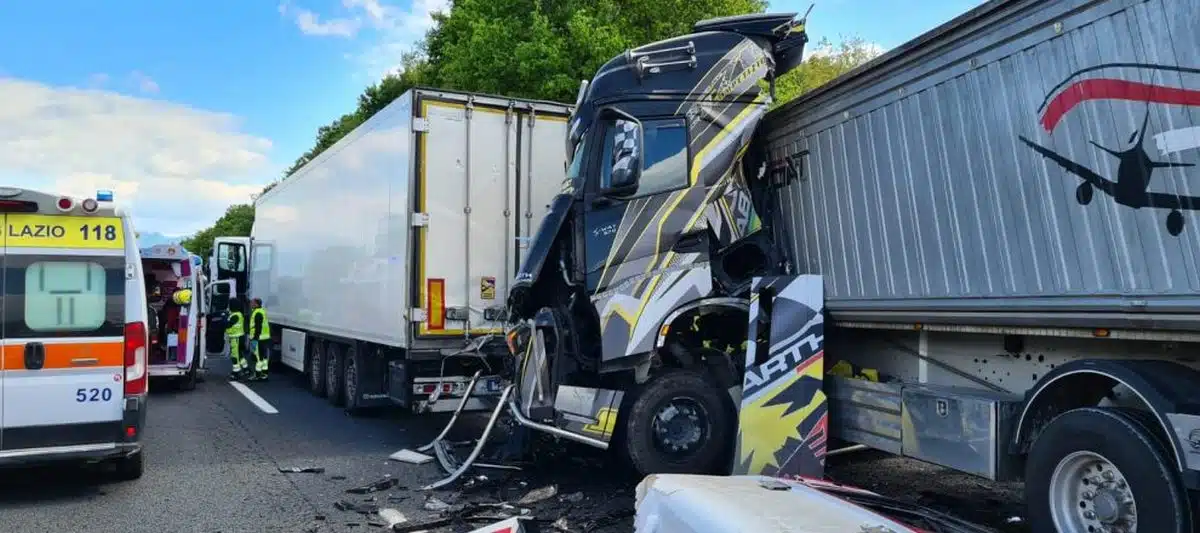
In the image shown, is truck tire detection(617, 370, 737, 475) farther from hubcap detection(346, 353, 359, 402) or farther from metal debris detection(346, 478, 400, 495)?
hubcap detection(346, 353, 359, 402)

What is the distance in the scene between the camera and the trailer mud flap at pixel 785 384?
5.81m

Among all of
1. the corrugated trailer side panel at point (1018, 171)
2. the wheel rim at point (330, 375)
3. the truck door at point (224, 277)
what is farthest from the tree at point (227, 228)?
the corrugated trailer side panel at point (1018, 171)

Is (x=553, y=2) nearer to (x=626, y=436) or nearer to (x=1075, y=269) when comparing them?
(x=626, y=436)

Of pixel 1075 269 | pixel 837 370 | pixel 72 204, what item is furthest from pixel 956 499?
pixel 72 204

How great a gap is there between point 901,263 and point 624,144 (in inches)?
85.5

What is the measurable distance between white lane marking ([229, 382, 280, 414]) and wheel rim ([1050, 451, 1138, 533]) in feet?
30.4

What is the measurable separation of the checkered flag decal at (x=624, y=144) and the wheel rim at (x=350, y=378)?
17.1ft

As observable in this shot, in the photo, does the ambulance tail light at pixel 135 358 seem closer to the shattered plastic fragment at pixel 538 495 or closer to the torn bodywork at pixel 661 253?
the torn bodywork at pixel 661 253

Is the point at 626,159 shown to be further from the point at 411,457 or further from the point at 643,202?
the point at 411,457

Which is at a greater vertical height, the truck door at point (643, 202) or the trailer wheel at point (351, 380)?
the truck door at point (643, 202)

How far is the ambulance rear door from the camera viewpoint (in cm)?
598

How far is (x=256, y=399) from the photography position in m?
12.2

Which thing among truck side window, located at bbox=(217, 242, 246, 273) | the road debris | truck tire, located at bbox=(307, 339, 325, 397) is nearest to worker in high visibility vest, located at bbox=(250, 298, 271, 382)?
truck tire, located at bbox=(307, 339, 325, 397)

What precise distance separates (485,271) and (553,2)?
397 inches
